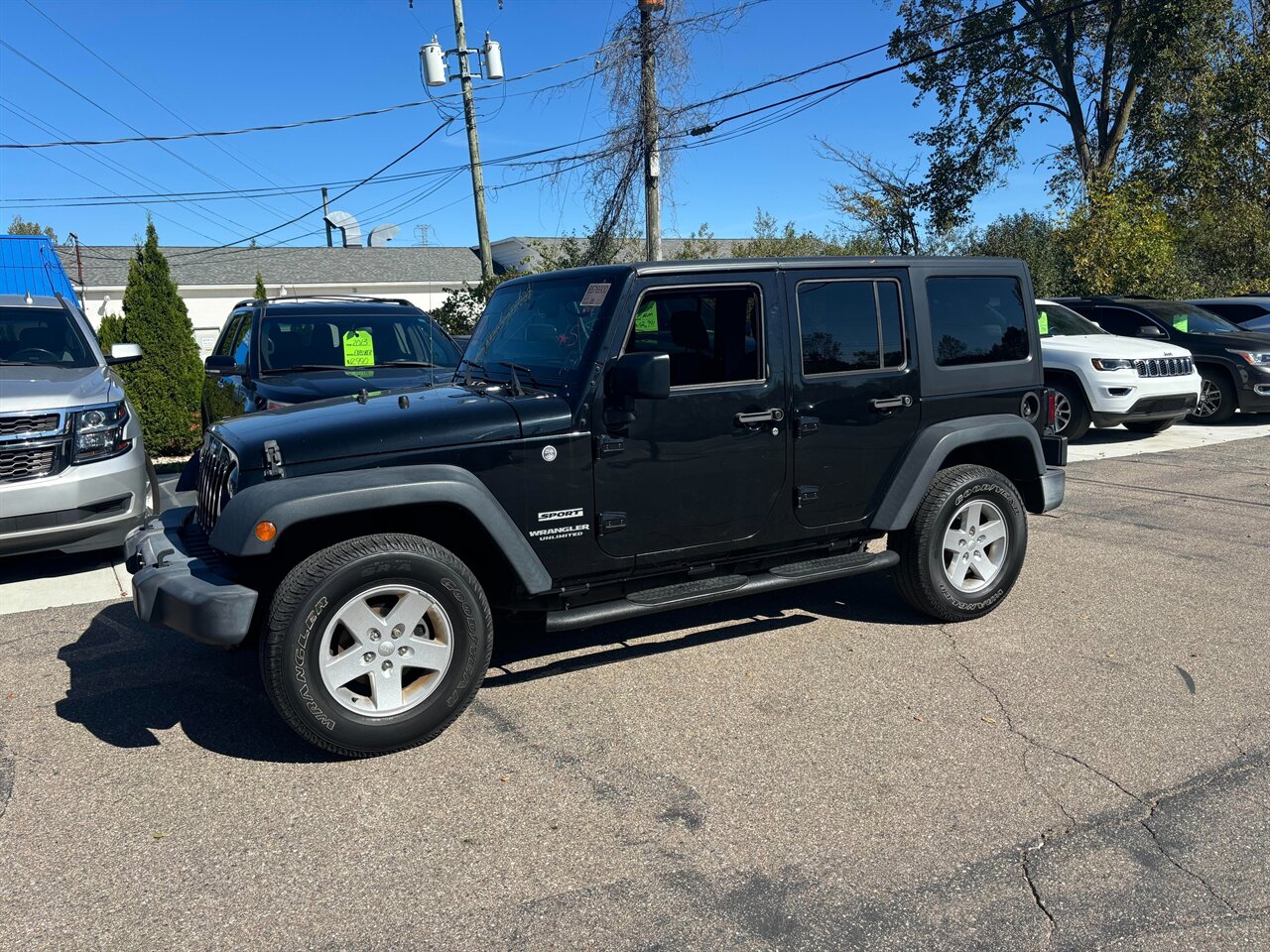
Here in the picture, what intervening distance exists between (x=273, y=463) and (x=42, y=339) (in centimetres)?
466

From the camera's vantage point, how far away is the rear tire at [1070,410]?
11.7 m

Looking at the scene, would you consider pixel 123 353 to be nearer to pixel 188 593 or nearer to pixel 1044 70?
pixel 188 593

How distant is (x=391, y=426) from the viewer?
395 centimetres

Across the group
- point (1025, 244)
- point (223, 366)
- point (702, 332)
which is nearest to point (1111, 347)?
point (702, 332)

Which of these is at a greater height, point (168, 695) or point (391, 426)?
point (391, 426)

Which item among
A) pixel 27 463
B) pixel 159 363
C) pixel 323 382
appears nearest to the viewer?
pixel 27 463

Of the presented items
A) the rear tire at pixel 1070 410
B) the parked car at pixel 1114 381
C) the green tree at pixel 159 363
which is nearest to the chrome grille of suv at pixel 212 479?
the green tree at pixel 159 363

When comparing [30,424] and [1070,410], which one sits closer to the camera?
[30,424]

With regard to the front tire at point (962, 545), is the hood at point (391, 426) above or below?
above

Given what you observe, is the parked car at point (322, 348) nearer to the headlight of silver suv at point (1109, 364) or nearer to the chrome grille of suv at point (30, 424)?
the chrome grille of suv at point (30, 424)

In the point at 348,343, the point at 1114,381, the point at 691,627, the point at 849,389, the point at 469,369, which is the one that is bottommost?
the point at 691,627

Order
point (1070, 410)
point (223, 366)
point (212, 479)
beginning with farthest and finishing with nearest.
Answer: point (1070, 410) → point (223, 366) → point (212, 479)

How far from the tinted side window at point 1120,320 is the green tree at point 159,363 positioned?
12.1m

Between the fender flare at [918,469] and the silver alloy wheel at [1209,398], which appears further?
the silver alloy wheel at [1209,398]
